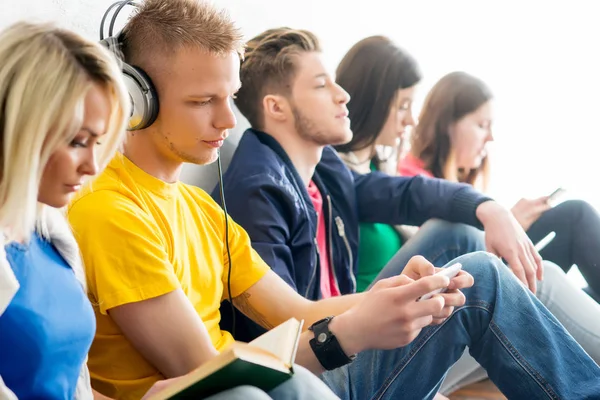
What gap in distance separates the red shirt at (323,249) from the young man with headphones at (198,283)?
1.29 feet

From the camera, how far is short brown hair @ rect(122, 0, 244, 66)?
1.37 meters

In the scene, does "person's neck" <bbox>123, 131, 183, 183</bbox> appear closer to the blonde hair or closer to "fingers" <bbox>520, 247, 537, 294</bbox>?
the blonde hair

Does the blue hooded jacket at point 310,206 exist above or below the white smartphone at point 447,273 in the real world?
below

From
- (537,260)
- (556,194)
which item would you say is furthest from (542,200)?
(537,260)

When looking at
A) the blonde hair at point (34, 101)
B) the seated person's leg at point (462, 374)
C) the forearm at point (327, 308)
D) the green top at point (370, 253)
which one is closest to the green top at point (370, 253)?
the green top at point (370, 253)

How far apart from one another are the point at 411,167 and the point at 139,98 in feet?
4.58

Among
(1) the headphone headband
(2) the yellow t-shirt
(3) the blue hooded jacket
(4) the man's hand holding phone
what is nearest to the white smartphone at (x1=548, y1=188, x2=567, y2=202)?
(3) the blue hooded jacket

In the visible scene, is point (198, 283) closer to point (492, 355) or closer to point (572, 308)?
point (492, 355)

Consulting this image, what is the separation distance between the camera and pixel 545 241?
93.6 inches

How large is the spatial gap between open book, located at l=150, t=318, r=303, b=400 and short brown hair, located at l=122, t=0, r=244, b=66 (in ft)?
1.70

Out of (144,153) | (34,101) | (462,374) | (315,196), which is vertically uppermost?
(34,101)

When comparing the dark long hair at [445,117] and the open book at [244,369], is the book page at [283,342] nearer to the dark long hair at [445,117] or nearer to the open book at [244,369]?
the open book at [244,369]

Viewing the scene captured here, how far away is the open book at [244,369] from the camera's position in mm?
913

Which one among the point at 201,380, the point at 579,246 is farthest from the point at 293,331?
the point at 579,246
